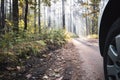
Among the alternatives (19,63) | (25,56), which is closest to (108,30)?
(19,63)

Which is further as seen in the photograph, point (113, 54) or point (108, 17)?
point (108, 17)

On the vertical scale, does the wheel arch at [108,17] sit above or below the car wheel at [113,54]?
above

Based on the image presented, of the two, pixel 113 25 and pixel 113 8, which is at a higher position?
pixel 113 8

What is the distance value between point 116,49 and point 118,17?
0.45m

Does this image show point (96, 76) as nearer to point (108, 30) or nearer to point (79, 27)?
point (108, 30)

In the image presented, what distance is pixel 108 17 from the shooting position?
378cm

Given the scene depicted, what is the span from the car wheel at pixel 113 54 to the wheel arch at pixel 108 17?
0.19m

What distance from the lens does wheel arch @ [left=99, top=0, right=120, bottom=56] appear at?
3.57 metres

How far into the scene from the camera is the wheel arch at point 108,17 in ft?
11.7

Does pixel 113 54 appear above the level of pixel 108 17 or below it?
below

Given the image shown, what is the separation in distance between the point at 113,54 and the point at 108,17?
629 millimetres

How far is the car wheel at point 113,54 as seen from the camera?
3.32 meters

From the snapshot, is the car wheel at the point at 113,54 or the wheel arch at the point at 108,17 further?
the wheel arch at the point at 108,17

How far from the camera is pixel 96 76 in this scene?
20.4 feet
